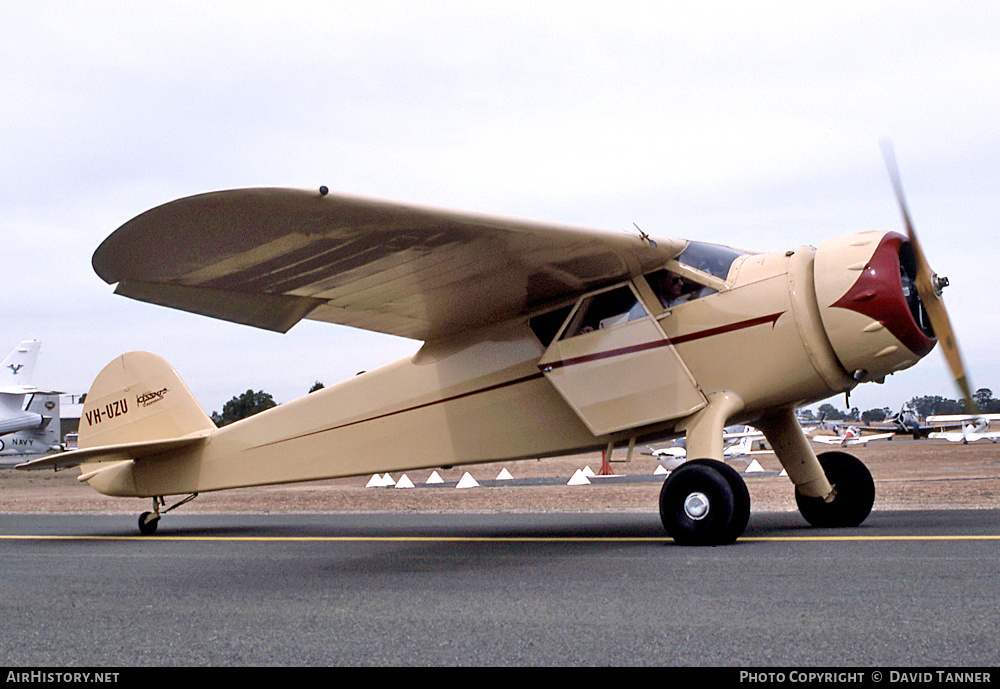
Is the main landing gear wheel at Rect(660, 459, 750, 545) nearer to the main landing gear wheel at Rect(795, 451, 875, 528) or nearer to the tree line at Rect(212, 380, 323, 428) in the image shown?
the main landing gear wheel at Rect(795, 451, 875, 528)

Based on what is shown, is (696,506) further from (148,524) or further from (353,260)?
(148,524)

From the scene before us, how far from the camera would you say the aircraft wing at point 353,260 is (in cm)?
561

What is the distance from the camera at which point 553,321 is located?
27.4ft

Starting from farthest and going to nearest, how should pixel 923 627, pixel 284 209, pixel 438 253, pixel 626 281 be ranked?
pixel 626 281 → pixel 438 253 → pixel 284 209 → pixel 923 627

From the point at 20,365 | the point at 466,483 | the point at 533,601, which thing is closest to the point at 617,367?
the point at 533,601

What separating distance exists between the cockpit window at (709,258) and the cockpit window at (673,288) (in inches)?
5.9

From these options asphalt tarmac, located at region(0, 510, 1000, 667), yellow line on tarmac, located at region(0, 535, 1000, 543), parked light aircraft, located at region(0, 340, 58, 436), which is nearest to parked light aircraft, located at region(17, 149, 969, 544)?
yellow line on tarmac, located at region(0, 535, 1000, 543)

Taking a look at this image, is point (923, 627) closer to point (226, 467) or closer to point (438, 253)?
point (438, 253)

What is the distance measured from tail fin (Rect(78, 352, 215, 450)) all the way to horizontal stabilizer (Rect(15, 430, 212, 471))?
0.36 meters

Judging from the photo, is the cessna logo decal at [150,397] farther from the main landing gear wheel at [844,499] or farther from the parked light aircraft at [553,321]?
the main landing gear wheel at [844,499]

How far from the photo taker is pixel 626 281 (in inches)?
308

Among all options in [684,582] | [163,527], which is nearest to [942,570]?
[684,582]

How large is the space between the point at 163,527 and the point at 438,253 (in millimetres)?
7309
